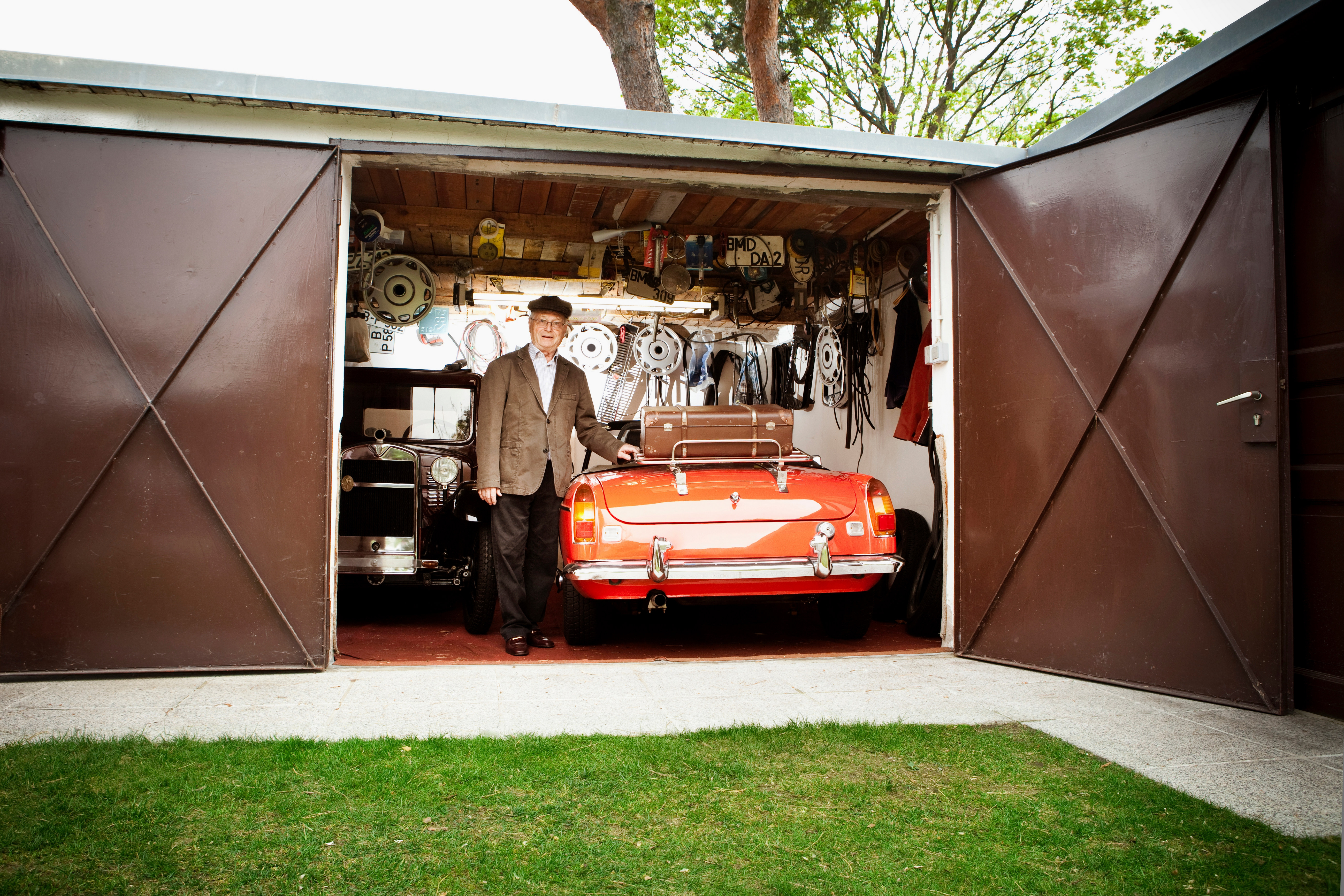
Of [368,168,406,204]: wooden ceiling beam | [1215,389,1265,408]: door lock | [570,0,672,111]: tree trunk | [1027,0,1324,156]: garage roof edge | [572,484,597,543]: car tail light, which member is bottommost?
[572,484,597,543]: car tail light

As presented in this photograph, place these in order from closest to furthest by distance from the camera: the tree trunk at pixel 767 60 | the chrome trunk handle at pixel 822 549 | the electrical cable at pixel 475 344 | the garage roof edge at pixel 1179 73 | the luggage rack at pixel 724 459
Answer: the garage roof edge at pixel 1179 73 → the chrome trunk handle at pixel 822 549 → the luggage rack at pixel 724 459 → the electrical cable at pixel 475 344 → the tree trunk at pixel 767 60

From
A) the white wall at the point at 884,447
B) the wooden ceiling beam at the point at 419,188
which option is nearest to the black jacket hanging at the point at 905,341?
the white wall at the point at 884,447

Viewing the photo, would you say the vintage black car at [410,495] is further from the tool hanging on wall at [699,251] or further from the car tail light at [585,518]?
the tool hanging on wall at [699,251]

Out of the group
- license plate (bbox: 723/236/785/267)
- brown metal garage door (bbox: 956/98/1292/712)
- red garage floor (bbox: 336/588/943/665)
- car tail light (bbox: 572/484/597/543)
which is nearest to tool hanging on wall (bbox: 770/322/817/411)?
license plate (bbox: 723/236/785/267)

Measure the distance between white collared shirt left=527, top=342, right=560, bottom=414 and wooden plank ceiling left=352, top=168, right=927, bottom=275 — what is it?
48.0 inches

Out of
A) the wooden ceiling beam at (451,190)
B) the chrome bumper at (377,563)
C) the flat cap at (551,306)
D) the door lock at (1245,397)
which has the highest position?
the wooden ceiling beam at (451,190)

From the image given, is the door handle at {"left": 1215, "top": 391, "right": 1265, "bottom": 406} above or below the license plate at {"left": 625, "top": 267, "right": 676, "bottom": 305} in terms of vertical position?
below

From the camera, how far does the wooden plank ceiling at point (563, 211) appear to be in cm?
630

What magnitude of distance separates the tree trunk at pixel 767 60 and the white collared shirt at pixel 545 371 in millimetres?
8751

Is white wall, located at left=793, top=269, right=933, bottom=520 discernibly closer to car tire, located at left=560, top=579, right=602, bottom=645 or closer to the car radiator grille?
car tire, located at left=560, top=579, right=602, bottom=645

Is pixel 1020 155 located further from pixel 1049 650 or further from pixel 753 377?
pixel 753 377

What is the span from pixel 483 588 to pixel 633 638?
1086 millimetres

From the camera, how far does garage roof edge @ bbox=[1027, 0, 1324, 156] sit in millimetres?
3352

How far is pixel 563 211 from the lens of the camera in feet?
23.2
